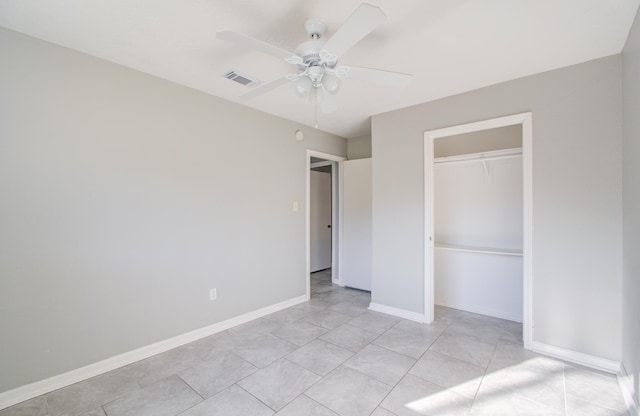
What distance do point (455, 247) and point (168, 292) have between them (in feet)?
11.1

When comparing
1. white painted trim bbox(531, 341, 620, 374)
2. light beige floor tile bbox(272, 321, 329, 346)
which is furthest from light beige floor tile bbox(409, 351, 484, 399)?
light beige floor tile bbox(272, 321, 329, 346)

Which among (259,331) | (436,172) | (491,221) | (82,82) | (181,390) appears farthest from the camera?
(436,172)

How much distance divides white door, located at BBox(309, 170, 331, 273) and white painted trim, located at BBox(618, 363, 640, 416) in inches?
169

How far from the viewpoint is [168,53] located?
217 centimetres

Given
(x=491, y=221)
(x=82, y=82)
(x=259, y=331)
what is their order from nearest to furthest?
1. (x=82, y=82)
2. (x=259, y=331)
3. (x=491, y=221)

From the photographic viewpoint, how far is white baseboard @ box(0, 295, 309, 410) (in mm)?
1884

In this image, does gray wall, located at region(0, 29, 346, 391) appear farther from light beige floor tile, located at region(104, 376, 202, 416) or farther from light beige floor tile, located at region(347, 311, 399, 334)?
light beige floor tile, located at region(347, 311, 399, 334)

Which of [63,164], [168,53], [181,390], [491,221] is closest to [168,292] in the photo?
[181,390]

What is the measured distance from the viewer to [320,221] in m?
5.82

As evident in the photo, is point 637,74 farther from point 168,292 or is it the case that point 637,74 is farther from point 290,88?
point 168,292

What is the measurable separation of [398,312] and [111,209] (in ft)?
10.4

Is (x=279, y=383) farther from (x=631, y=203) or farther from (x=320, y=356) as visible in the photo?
(x=631, y=203)

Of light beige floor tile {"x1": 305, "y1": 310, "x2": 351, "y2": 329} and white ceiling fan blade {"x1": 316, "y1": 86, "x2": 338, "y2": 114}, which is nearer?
white ceiling fan blade {"x1": 316, "y1": 86, "x2": 338, "y2": 114}

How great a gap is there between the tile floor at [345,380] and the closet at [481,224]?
51cm
